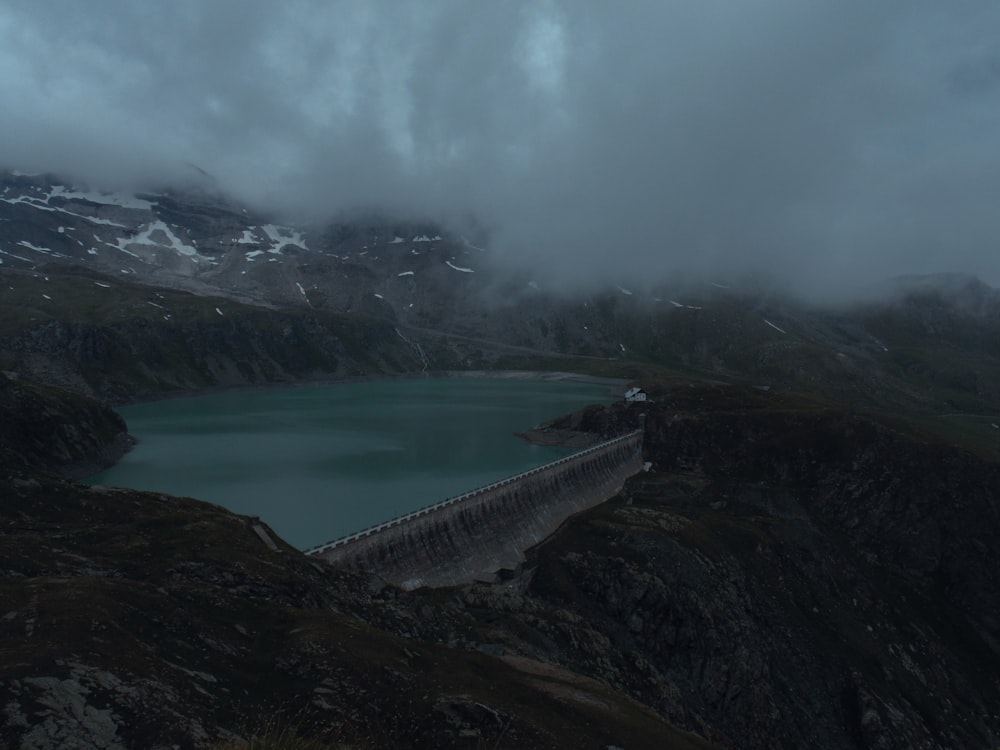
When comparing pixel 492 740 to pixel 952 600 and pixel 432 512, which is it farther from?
Answer: pixel 952 600

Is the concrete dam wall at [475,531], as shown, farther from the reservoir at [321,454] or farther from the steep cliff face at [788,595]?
the reservoir at [321,454]

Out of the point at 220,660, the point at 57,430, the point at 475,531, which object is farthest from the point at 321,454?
the point at 220,660

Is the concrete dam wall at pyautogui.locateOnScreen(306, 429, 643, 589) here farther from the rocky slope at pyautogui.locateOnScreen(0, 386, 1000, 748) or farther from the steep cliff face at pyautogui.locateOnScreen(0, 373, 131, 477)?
the steep cliff face at pyautogui.locateOnScreen(0, 373, 131, 477)

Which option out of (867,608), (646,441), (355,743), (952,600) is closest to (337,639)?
(355,743)

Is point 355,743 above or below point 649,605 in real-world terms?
above

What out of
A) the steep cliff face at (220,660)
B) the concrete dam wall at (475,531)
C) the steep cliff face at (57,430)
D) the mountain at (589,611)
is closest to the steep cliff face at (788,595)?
the mountain at (589,611)

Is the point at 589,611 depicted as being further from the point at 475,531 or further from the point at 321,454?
the point at 321,454
